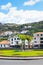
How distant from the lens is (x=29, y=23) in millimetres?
27672

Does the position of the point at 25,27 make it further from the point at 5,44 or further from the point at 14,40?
the point at 5,44

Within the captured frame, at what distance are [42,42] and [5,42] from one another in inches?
167

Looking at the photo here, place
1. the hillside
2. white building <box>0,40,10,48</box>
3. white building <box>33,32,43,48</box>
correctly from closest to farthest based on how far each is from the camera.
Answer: white building <box>0,40,10,48</box> < white building <box>33,32,43,48</box> < the hillside

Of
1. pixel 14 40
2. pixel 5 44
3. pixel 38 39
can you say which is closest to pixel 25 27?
pixel 38 39

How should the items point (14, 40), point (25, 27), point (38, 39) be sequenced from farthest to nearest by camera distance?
point (25, 27)
point (38, 39)
point (14, 40)

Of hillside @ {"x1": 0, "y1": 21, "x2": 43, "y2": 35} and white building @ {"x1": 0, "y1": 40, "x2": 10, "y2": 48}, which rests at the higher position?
hillside @ {"x1": 0, "y1": 21, "x2": 43, "y2": 35}

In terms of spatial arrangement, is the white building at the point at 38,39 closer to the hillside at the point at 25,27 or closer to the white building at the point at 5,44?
the hillside at the point at 25,27

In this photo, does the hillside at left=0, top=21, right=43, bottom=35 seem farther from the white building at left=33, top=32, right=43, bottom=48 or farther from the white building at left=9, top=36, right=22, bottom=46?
the white building at left=9, top=36, right=22, bottom=46

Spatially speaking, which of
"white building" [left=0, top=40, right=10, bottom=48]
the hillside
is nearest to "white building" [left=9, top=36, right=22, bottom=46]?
"white building" [left=0, top=40, right=10, bottom=48]

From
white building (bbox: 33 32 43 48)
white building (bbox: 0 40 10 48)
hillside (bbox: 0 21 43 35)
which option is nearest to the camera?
white building (bbox: 0 40 10 48)

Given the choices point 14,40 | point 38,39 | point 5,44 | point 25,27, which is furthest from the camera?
point 25,27

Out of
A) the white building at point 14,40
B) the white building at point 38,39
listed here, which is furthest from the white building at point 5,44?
the white building at point 38,39

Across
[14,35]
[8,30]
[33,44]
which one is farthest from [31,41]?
[8,30]

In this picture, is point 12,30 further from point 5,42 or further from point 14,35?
point 5,42
